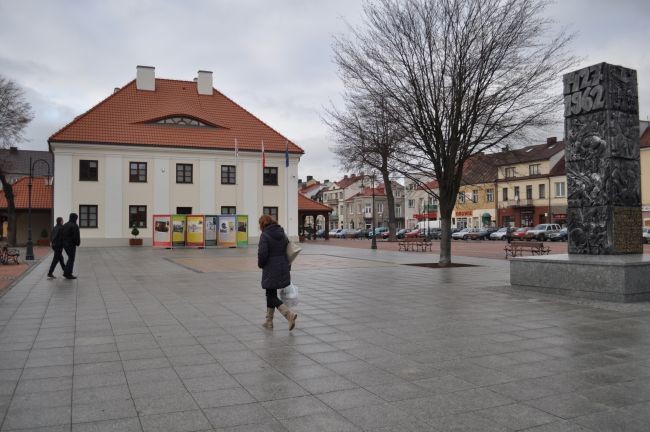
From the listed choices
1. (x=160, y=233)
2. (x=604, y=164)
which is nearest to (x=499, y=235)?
(x=160, y=233)

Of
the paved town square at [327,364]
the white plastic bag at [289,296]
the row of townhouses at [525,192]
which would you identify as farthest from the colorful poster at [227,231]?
the white plastic bag at [289,296]

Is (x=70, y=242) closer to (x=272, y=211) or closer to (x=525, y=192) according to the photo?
(x=272, y=211)

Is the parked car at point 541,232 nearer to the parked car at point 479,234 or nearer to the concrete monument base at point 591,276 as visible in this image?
the parked car at point 479,234

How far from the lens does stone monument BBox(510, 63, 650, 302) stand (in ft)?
37.0

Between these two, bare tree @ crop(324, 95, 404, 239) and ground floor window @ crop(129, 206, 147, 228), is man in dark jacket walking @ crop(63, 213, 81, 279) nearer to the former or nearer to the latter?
bare tree @ crop(324, 95, 404, 239)

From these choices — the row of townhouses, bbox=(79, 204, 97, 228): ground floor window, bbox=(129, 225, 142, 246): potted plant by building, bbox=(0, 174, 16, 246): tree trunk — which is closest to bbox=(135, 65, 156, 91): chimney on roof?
bbox=(79, 204, 97, 228): ground floor window

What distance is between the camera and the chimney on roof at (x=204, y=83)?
46938 mm

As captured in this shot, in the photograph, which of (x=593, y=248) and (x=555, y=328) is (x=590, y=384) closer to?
(x=555, y=328)

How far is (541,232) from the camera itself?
51812 mm

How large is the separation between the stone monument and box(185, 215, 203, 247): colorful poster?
2553 centimetres

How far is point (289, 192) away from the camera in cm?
4353

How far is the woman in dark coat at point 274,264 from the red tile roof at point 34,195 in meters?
40.7

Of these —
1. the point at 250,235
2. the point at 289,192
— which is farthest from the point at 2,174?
the point at 289,192

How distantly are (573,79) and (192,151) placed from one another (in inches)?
1303
